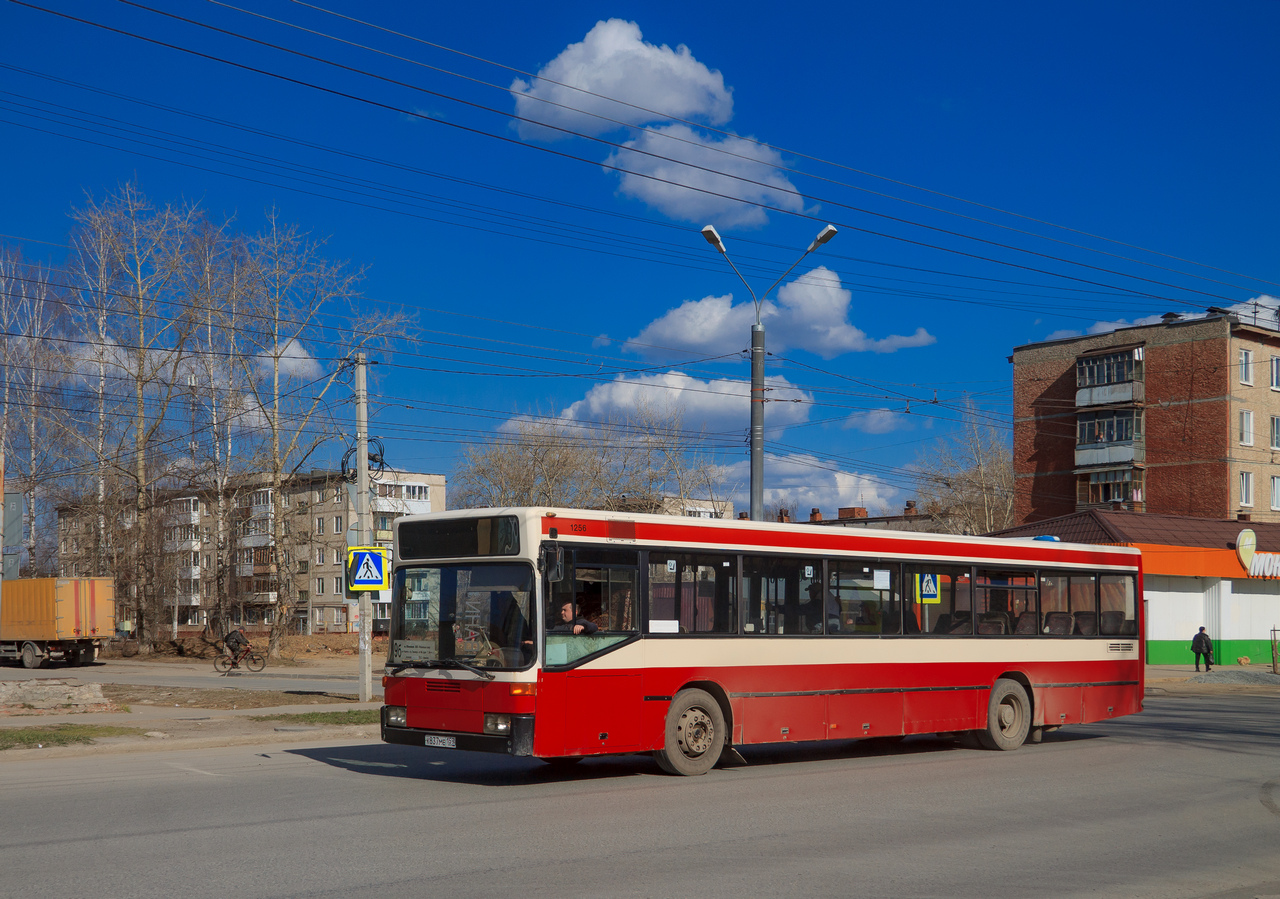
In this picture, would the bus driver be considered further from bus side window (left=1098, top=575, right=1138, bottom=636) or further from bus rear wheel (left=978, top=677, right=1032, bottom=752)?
bus side window (left=1098, top=575, right=1138, bottom=636)

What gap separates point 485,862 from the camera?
7969 mm

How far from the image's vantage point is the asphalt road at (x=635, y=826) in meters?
7.45

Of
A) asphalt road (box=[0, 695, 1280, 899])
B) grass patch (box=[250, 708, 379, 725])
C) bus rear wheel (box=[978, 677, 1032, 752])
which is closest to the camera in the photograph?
asphalt road (box=[0, 695, 1280, 899])

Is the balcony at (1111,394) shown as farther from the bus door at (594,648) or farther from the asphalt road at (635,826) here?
the bus door at (594,648)

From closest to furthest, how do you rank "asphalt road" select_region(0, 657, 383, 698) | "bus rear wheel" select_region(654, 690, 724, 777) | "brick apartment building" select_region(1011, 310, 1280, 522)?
1. "bus rear wheel" select_region(654, 690, 724, 777)
2. "asphalt road" select_region(0, 657, 383, 698)
3. "brick apartment building" select_region(1011, 310, 1280, 522)

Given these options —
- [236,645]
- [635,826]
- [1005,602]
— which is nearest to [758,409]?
[1005,602]

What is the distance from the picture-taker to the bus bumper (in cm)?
1153

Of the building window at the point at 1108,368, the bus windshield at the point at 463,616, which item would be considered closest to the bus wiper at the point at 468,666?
the bus windshield at the point at 463,616

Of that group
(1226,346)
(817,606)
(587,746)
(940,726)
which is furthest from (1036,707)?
(1226,346)

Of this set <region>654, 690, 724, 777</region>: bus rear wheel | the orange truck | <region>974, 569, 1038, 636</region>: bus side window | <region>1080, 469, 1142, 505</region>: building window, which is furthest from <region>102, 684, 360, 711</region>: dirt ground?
<region>1080, 469, 1142, 505</region>: building window

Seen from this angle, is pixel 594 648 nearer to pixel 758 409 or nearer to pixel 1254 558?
pixel 758 409

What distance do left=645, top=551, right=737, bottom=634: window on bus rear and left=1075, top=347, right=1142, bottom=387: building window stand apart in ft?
184

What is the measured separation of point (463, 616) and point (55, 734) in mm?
7634

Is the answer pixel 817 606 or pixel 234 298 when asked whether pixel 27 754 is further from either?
pixel 234 298
